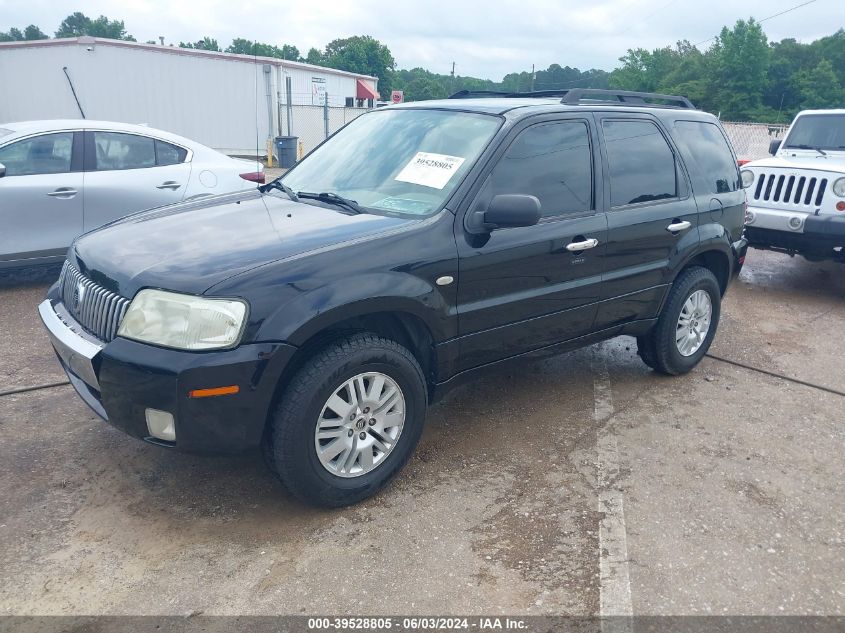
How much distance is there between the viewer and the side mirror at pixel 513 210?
3312 mm

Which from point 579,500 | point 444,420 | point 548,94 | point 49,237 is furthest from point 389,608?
point 49,237

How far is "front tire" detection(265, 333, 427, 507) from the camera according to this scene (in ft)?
9.64

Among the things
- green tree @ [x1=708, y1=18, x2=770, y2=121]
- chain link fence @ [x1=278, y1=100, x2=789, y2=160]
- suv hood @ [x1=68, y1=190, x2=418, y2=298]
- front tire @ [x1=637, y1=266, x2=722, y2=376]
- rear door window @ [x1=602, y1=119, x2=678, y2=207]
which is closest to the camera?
suv hood @ [x1=68, y1=190, x2=418, y2=298]

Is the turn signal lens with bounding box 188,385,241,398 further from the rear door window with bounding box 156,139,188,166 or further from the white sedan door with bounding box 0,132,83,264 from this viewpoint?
the rear door window with bounding box 156,139,188,166

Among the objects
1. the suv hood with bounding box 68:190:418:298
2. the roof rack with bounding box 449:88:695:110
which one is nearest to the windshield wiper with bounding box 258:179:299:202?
the suv hood with bounding box 68:190:418:298

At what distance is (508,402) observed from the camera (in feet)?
14.9

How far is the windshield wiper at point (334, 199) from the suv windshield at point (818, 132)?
7030 mm

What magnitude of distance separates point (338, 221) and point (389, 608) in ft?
5.79

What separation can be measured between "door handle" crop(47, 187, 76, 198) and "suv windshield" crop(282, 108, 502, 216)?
3.03 meters

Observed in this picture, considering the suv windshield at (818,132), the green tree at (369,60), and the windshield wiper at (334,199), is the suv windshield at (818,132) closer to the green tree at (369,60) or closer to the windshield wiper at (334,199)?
the windshield wiper at (334,199)

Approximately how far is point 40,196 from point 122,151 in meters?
0.90

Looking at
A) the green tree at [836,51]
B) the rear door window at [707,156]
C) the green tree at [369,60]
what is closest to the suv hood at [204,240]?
the rear door window at [707,156]

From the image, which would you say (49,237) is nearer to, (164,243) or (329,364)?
(164,243)

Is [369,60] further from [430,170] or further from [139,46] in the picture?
[430,170]
